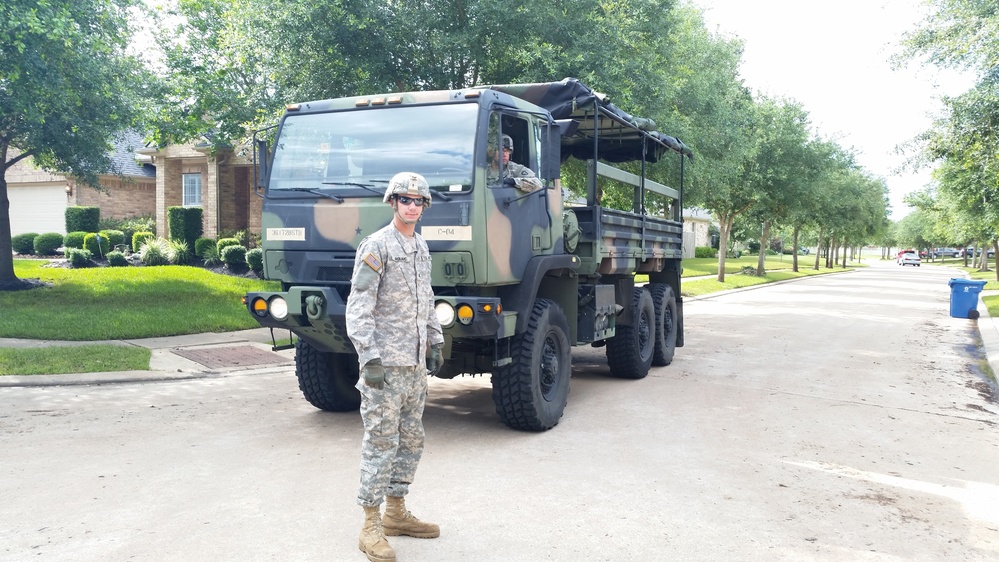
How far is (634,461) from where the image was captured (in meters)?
5.94

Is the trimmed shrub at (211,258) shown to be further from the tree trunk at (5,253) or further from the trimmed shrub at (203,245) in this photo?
the tree trunk at (5,253)

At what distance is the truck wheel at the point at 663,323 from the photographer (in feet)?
34.1

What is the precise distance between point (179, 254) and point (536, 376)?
62.2 feet

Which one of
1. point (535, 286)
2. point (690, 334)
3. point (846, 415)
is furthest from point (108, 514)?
point (690, 334)

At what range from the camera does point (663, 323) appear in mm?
10641

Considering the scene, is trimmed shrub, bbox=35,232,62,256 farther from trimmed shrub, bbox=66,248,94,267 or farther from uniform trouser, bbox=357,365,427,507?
uniform trouser, bbox=357,365,427,507

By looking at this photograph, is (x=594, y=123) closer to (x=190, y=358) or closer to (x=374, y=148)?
(x=374, y=148)

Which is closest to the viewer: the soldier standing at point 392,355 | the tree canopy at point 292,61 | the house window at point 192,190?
the soldier standing at point 392,355

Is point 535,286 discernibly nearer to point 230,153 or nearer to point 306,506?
point 306,506

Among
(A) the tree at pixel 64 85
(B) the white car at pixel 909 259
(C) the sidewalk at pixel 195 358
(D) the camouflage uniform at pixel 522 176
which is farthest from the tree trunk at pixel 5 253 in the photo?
(B) the white car at pixel 909 259

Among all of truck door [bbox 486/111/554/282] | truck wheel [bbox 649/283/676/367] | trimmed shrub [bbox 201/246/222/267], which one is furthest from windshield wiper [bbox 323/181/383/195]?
trimmed shrub [bbox 201/246/222/267]

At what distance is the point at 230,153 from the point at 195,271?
25.4ft

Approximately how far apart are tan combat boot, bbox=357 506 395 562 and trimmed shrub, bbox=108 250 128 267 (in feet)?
68.7

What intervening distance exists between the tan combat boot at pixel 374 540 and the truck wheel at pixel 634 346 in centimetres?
563
